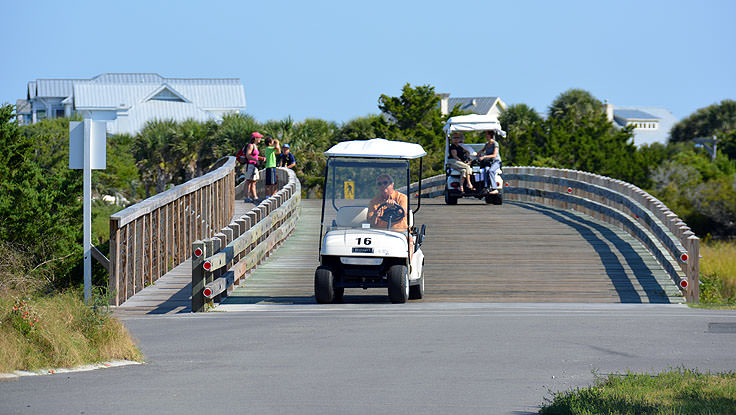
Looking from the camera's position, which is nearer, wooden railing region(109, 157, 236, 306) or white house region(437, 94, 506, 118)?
wooden railing region(109, 157, 236, 306)

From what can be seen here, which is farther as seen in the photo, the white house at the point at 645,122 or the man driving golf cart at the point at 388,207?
the white house at the point at 645,122

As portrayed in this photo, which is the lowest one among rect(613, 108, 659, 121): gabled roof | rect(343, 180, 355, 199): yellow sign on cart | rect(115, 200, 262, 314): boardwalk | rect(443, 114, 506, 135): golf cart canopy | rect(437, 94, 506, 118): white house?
rect(115, 200, 262, 314): boardwalk

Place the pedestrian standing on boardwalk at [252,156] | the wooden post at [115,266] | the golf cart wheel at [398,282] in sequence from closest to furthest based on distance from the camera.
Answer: the golf cart wheel at [398,282] < the wooden post at [115,266] < the pedestrian standing on boardwalk at [252,156]

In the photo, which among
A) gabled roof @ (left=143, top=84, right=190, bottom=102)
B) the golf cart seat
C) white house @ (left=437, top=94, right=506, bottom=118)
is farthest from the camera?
white house @ (left=437, top=94, right=506, bottom=118)

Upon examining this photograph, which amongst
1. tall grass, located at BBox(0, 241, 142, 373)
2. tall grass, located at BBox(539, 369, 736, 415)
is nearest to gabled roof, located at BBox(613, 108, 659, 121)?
tall grass, located at BBox(0, 241, 142, 373)

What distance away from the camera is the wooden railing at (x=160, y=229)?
15094 mm

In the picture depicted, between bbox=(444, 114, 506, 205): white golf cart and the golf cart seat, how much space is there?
13496 mm

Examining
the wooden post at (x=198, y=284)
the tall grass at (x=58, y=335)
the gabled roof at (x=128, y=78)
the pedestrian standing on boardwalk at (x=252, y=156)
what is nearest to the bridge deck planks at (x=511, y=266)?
the wooden post at (x=198, y=284)

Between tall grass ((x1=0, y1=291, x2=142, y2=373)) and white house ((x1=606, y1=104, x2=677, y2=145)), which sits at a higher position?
white house ((x1=606, y1=104, x2=677, y2=145))

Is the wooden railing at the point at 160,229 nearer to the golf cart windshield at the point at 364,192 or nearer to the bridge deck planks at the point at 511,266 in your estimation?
the bridge deck planks at the point at 511,266

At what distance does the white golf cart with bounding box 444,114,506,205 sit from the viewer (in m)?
27.9

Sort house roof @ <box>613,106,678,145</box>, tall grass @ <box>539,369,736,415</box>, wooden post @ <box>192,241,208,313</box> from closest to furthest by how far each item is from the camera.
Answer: tall grass @ <box>539,369,736,415</box> < wooden post @ <box>192,241,208,313</box> < house roof @ <box>613,106,678,145</box>

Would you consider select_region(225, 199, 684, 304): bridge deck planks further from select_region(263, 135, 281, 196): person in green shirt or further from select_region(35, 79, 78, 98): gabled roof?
select_region(35, 79, 78, 98): gabled roof

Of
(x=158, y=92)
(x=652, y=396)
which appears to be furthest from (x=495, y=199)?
(x=158, y=92)
